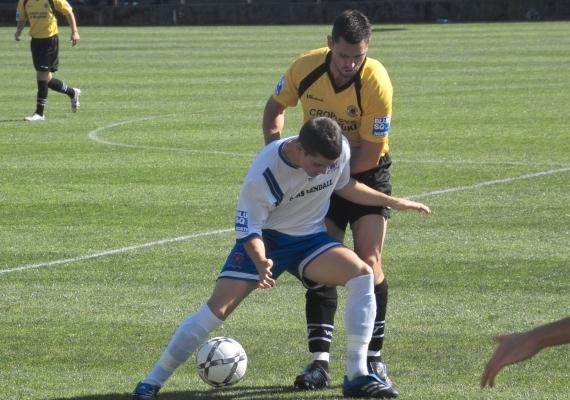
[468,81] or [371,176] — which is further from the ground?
[371,176]

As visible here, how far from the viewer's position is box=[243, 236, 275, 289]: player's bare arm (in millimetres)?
7266

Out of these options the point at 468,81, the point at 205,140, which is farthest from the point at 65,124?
the point at 468,81

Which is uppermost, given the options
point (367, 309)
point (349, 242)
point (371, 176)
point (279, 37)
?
point (371, 176)

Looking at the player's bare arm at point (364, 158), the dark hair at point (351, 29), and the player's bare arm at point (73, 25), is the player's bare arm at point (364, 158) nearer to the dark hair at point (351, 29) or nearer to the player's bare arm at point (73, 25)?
the dark hair at point (351, 29)

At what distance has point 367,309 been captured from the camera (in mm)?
7711

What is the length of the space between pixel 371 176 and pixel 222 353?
1409 mm

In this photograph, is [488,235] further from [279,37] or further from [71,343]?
[279,37]

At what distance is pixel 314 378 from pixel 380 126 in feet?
5.00

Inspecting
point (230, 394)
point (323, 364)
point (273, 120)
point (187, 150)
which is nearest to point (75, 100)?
point (187, 150)

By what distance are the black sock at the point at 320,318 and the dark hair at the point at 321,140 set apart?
1.28 metres

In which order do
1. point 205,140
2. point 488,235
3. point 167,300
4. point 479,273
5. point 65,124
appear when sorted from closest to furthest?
point 167,300 → point 479,273 → point 488,235 → point 205,140 → point 65,124

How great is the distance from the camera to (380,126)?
822 centimetres

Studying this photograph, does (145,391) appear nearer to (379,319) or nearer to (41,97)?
(379,319)

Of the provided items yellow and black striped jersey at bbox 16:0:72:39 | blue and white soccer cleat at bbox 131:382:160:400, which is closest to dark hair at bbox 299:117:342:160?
blue and white soccer cleat at bbox 131:382:160:400
